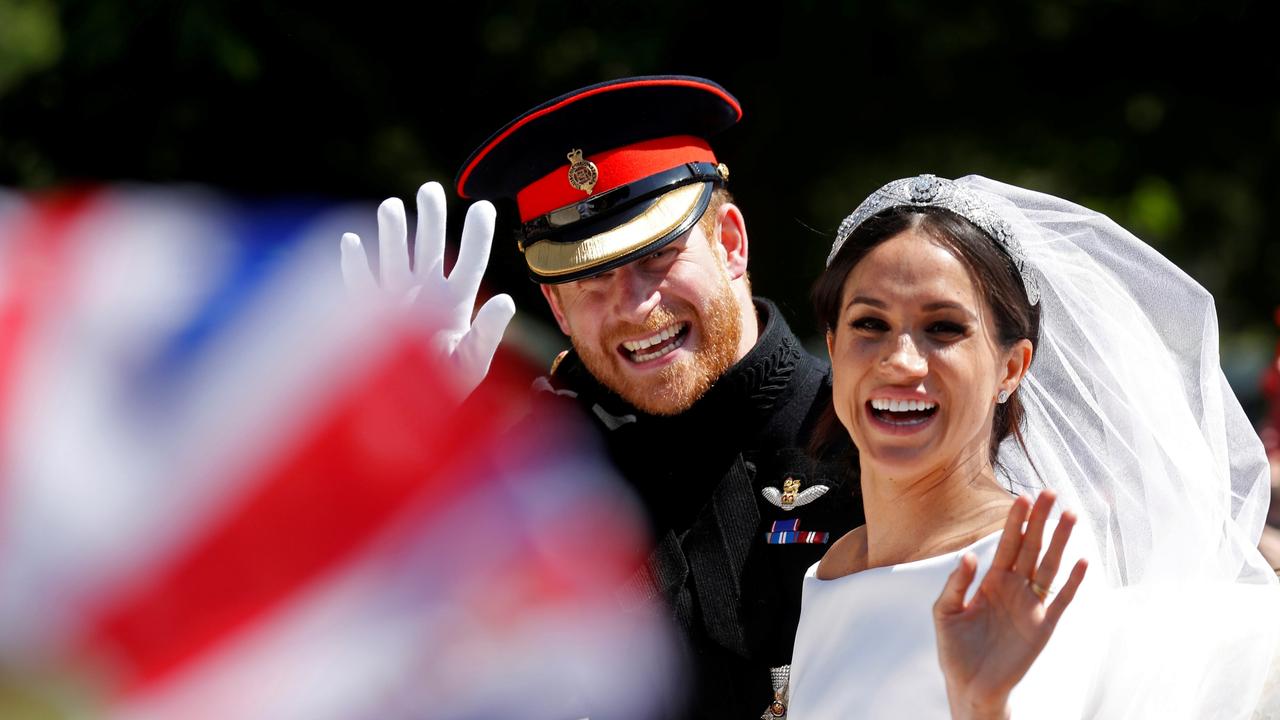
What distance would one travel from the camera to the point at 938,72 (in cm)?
573

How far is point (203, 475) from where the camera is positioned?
4.65ft

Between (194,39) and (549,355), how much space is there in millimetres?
1667

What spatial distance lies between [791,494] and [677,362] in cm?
35

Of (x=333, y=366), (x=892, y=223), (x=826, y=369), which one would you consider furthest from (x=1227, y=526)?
Answer: (x=333, y=366)

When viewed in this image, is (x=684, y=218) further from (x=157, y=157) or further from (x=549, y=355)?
(x=157, y=157)

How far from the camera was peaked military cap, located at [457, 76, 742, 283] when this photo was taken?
2.73 meters

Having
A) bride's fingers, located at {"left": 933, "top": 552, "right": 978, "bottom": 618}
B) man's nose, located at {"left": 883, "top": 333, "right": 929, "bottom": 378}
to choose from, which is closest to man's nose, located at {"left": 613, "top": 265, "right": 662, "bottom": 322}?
man's nose, located at {"left": 883, "top": 333, "right": 929, "bottom": 378}

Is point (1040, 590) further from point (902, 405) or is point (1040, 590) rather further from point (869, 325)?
point (869, 325)

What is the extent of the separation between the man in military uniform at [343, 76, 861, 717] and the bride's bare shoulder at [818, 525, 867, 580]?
1.07ft

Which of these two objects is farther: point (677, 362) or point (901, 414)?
point (677, 362)

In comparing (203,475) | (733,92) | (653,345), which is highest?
(203,475)

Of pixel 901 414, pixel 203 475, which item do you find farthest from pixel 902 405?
pixel 203 475

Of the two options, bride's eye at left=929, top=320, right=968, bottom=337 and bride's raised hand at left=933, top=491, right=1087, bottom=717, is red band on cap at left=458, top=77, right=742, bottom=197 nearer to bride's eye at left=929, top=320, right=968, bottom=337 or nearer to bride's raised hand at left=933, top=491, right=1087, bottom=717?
bride's eye at left=929, top=320, right=968, bottom=337

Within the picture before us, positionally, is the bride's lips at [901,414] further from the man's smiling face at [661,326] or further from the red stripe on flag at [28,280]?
the red stripe on flag at [28,280]
